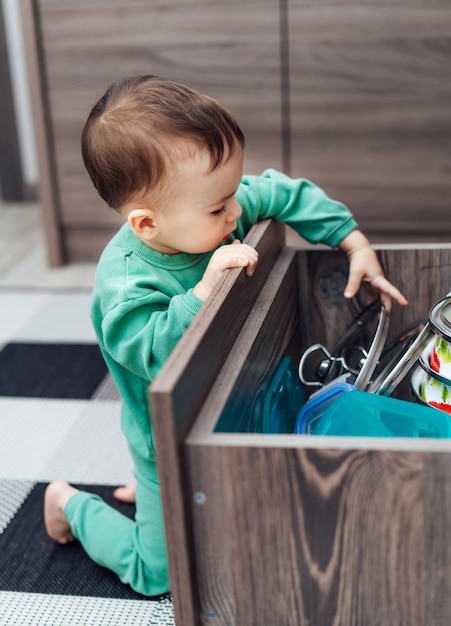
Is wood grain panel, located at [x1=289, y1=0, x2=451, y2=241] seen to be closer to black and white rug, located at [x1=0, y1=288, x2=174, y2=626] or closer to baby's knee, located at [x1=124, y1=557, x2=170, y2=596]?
black and white rug, located at [x1=0, y1=288, x2=174, y2=626]

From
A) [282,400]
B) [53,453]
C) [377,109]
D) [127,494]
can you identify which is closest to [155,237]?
[282,400]

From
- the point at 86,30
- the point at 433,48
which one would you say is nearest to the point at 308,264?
the point at 433,48

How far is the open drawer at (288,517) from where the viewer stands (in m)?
0.50

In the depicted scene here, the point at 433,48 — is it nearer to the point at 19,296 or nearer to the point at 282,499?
the point at 19,296

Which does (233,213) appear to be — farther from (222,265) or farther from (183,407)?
(183,407)

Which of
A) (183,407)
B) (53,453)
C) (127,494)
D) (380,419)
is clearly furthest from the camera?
(53,453)

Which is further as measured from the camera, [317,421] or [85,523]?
[85,523]

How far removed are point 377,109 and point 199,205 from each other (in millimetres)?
1127

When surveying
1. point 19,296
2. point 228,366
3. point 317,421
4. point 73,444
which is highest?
point 228,366

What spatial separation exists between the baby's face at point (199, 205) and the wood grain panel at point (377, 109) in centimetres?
107

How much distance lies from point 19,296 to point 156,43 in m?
0.65

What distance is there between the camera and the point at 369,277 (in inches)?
34.1

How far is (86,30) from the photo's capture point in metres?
1.77

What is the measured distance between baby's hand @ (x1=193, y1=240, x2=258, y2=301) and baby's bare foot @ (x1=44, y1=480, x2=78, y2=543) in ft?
1.27
